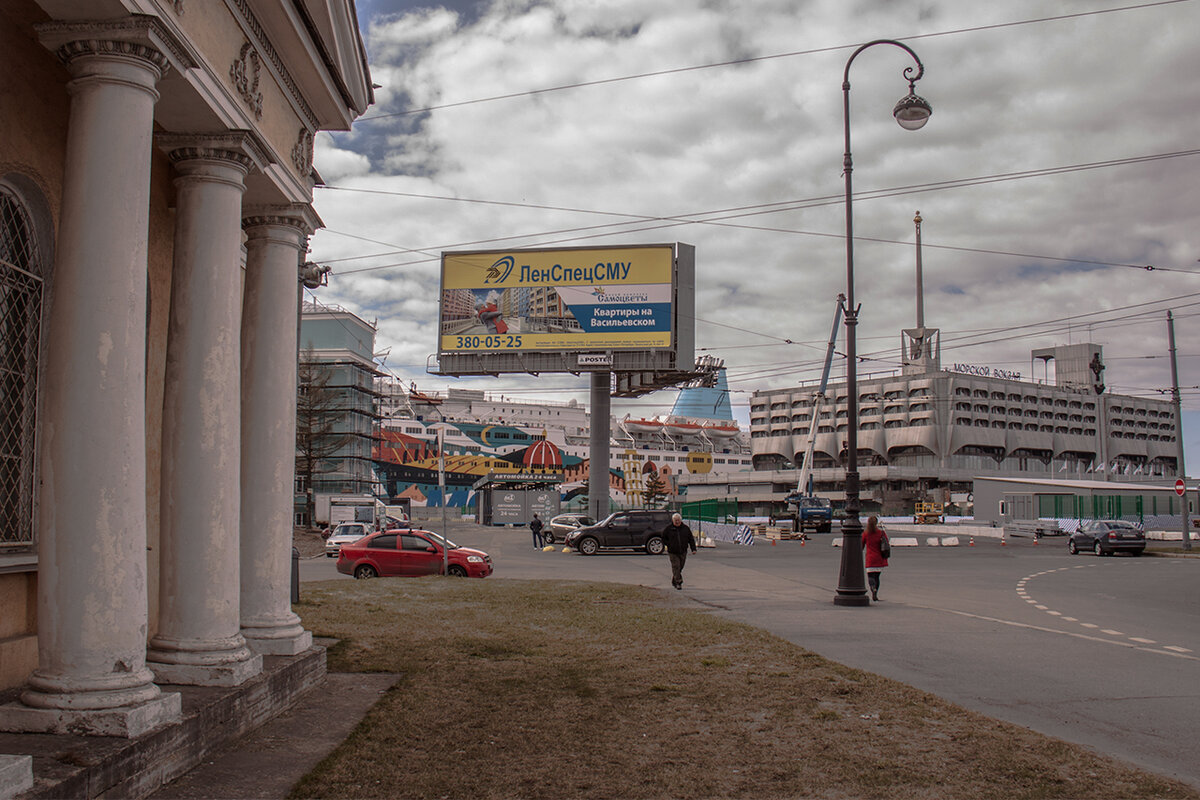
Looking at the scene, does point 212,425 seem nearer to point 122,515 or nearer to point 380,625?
point 122,515

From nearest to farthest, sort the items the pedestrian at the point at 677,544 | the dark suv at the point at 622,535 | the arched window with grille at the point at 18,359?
the arched window with grille at the point at 18,359 → the pedestrian at the point at 677,544 → the dark suv at the point at 622,535

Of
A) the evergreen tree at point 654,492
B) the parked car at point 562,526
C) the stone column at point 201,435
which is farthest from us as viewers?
the evergreen tree at point 654,492

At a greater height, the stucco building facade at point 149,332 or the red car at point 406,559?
the stucco building facade at point 149,332

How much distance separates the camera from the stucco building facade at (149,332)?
17.2 feet

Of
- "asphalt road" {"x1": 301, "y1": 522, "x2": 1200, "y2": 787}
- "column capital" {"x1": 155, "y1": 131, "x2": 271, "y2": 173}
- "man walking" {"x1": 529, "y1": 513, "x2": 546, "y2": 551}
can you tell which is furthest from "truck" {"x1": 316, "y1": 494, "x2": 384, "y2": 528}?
"column capital" {"x1": 155, "y1": 131, "x2": 271, "y2": 173}

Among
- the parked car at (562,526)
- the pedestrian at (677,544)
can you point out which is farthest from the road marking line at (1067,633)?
the parked car at (562,526)

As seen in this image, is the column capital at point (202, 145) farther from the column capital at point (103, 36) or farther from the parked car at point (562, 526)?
the parked car at point (562, 526)

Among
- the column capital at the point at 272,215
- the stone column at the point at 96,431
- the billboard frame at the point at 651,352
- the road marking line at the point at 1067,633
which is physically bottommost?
the road marking line at the point at 1067,633

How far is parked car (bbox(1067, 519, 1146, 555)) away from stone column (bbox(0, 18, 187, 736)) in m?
37.6

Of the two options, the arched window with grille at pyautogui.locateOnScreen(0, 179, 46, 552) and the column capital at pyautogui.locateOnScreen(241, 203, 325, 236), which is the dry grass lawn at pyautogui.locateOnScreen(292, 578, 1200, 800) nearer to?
the arched window with grille at pyautogui.locateOnScreen(0, 179, 46, 552)

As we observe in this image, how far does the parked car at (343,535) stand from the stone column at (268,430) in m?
27.3

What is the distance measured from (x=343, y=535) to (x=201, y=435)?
1237 inches

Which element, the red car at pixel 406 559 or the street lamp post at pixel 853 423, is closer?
the street lamp post at pixel 853 423

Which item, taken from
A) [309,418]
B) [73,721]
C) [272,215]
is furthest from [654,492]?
[73,721]
